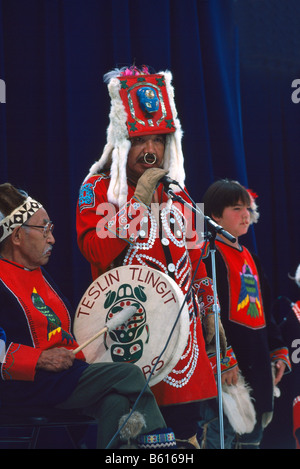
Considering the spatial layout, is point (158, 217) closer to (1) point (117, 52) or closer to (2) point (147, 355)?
(2) point (147, 355)

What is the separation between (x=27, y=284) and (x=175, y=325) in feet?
1.73

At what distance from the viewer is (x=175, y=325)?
2262 mm

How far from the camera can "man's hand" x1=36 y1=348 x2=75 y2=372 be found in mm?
2174

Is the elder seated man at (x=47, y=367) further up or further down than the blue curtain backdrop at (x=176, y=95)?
further down

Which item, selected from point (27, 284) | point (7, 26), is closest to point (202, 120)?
point (7, 26)

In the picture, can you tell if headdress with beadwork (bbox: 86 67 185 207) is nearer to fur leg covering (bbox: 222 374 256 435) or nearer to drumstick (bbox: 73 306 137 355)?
drumstick (bbox: 73 306 137 355)

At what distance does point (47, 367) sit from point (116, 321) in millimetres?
270

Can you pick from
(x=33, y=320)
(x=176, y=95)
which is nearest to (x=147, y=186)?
(x=33, y=320)

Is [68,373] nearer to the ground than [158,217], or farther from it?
nearer to the ground

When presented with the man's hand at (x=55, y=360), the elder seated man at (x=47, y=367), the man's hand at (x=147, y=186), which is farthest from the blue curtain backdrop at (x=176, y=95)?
the man's hand at (x=55, y=360)

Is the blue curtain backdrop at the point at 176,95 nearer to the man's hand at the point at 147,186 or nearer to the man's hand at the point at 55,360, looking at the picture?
the man's hand at the point at 147,186

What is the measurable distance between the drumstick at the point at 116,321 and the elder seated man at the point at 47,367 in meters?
0.06

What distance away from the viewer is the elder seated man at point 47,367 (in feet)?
6.84

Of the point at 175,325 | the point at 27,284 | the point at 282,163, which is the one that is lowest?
the point at 175,325
